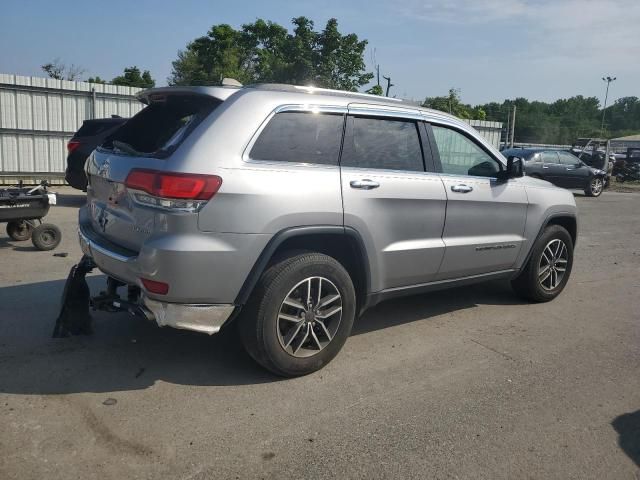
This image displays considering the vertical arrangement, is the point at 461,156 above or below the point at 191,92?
below

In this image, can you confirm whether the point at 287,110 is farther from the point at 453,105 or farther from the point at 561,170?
the point at 453,105

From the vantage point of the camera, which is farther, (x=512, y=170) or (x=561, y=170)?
(x=561, y=170)

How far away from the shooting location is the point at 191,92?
3904 millimetres

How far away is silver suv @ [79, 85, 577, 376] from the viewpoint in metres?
3.44

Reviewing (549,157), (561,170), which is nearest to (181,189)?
(549,157)

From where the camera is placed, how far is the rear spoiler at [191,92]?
12.3ft

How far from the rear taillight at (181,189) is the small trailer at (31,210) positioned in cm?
451

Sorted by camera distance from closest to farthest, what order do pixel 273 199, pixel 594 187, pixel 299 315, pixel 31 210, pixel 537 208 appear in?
pixel 273 199 → pixel 299 315 → pixel 537 208 → pixel 31 210 → pixel 594 187

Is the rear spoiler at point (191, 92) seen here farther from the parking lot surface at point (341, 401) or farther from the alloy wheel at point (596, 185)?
the alloy wheel at point (596, 185)

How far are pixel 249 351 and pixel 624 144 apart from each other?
67.1 metres

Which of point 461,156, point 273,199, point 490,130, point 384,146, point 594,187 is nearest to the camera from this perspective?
point 273,199

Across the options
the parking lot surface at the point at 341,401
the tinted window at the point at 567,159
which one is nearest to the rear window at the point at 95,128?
the parking lot surface at the point at 341,401

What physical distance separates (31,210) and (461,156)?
5.32 metres

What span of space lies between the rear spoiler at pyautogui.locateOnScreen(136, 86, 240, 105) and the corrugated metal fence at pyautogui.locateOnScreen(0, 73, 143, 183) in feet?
38.4
